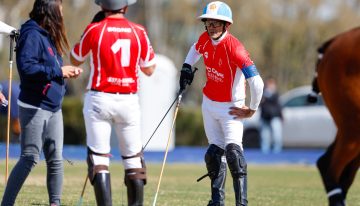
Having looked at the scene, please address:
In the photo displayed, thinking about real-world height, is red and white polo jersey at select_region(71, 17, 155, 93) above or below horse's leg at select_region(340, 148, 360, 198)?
above

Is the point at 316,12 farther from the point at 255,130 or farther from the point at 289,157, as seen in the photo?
the point at 289,157

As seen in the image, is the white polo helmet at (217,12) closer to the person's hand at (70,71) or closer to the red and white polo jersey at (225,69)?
the red and white polo jersey at (225,69)

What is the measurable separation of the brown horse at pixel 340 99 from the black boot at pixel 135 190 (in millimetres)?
1743

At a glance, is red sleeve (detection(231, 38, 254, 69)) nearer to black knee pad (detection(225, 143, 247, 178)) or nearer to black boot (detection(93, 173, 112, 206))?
black knee pad (detection(225, 143, 247, 178))

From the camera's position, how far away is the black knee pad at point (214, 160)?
36.8 feet

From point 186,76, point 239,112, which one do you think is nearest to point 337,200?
point 239,112

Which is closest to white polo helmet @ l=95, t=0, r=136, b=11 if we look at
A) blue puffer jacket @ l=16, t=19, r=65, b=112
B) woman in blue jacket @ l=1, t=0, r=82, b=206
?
woman in blue jacket @ l=1, t=0, r=82, b=206

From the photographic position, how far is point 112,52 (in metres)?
8.74

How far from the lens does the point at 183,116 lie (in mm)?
32844

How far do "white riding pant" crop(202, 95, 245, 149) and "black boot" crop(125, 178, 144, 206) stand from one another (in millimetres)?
2164

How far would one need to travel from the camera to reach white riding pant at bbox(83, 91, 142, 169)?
877 centimetres

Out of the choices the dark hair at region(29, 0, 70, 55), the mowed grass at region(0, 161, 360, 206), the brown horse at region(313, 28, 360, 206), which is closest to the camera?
the brown horse at region(313, 28, 360, 206)

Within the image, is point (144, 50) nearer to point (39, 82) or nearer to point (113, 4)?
point (113, 4)

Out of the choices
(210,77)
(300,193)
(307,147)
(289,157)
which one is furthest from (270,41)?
(210,77)
